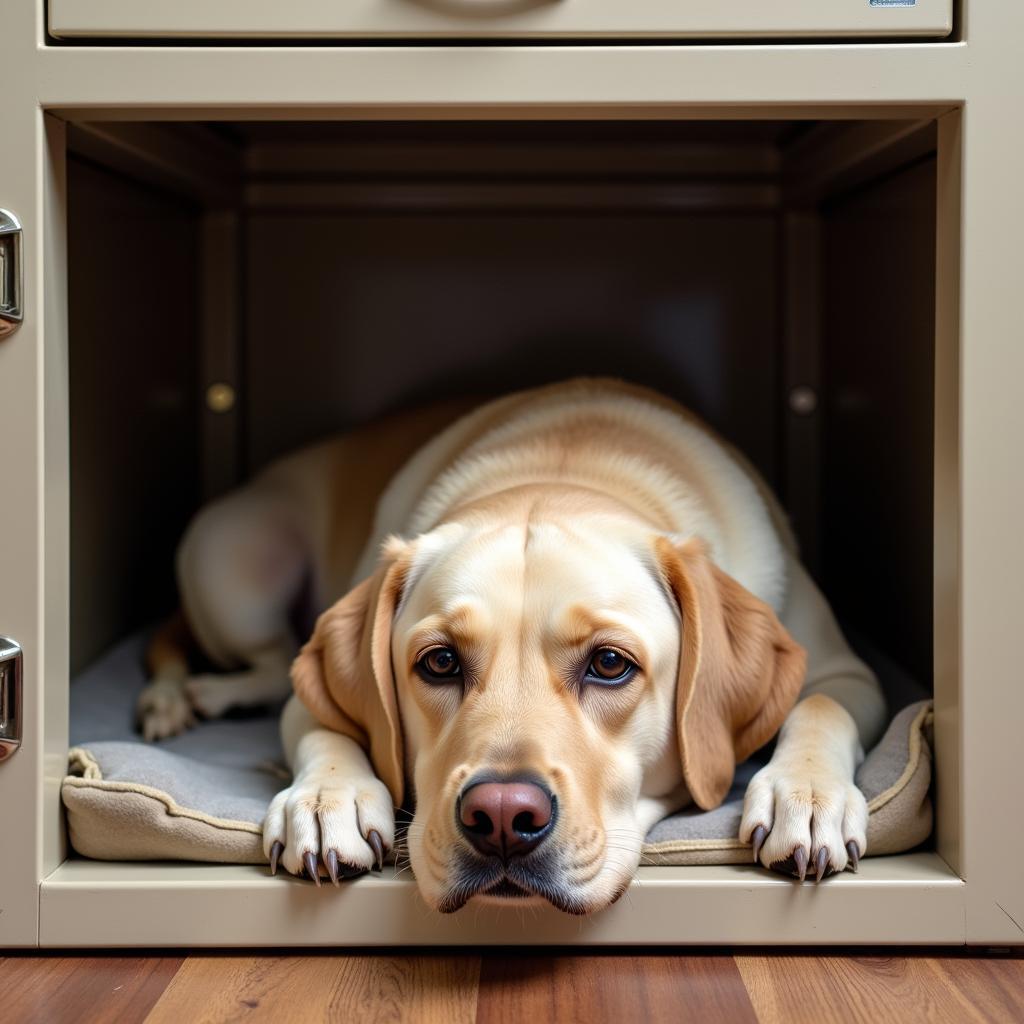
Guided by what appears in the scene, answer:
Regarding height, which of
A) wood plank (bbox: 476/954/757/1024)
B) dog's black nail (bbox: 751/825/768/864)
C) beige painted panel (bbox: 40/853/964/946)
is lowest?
wood plank (bbox: 476/954/757/1024)

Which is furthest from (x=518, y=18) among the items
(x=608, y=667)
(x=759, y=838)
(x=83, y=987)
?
(x=83, y=987)

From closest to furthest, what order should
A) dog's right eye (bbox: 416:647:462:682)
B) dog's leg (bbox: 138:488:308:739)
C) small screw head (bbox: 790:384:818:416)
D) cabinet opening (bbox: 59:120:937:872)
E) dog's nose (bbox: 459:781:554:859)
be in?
dog's nose (bbox: 459:781:554:859)
dog's right eye (bbox: 416:647:462:682)
dog's leg (bbox: 138:488:308:739)
cabinet opening (bbox: 59:120:937:872)
small screw head (bbox: 790:384:818:416)

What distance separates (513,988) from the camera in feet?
4.99

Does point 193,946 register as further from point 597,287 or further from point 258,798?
point 597,287

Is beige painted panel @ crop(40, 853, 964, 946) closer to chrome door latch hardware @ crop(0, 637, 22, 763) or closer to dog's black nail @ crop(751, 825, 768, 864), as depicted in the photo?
dog's black nail @ crop(751, 825, 768, 864)

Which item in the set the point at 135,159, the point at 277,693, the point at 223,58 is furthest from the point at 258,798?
the point at 135,159

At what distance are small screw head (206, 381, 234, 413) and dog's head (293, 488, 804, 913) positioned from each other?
133 cm

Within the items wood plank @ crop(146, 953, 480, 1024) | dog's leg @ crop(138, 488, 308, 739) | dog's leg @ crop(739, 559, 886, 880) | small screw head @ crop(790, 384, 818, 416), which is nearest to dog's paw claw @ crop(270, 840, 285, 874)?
wood plank @ crop(146, 953, 480, 1024)

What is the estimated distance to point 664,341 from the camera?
9.93ft

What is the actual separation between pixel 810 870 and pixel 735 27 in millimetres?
1077

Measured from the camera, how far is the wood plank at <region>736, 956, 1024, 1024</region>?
1.46 m

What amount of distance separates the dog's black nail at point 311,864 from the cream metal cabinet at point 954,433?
0.10 feet

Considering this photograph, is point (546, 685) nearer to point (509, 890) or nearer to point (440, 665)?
point (440, 665)

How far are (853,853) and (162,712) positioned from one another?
1.29 meters
